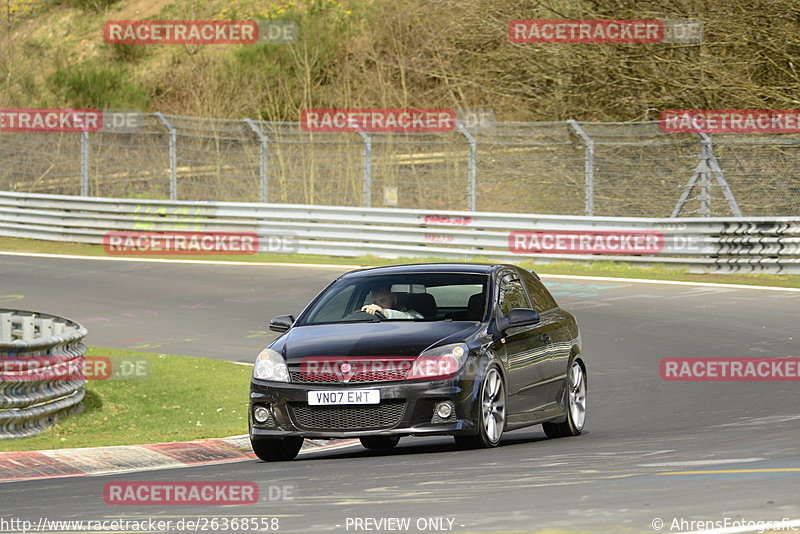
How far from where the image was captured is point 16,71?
176 ft

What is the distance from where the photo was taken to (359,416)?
10.1m

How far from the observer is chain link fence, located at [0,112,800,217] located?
26922 millimetres

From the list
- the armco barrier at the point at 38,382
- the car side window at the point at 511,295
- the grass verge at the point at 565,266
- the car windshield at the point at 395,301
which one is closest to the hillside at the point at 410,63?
the grass verge at the point at 565,266

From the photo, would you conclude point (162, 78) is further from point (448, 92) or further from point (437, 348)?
point (437, 348)

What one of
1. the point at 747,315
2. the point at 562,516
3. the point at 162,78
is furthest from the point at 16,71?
the point at 562,516

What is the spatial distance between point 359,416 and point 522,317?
1540 mm

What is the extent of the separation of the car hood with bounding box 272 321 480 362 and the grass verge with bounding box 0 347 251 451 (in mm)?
1948

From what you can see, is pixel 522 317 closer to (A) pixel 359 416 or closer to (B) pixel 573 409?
(B) pixel 573 409

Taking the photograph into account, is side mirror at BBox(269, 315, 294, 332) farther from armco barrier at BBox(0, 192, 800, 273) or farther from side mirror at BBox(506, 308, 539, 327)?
armco barrier at BBox(0, 192, 800, 273)

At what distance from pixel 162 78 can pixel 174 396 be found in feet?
141

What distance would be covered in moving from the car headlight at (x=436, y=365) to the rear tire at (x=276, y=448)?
107 cm

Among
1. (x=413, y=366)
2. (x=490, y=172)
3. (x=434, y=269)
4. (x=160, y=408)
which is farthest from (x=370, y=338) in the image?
(x=490, y=172)

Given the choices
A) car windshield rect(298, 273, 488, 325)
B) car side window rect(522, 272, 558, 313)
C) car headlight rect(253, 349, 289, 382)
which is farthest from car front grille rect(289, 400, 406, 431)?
car side window rect(522, 272, 558, 313)

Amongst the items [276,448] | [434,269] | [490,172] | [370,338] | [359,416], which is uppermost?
[490,172]
